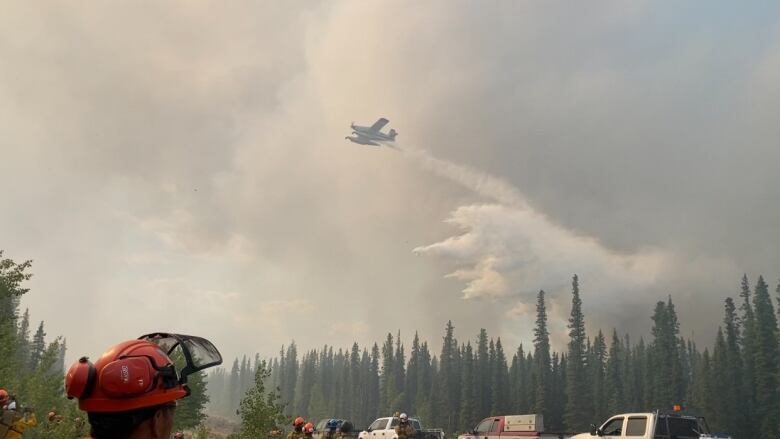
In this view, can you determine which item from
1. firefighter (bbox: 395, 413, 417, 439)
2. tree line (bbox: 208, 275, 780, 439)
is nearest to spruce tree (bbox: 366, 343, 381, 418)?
tree line (bbox: 208, 275, 780, 439)

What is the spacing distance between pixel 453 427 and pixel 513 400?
13460mm

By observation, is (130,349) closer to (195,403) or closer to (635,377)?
(195,403)

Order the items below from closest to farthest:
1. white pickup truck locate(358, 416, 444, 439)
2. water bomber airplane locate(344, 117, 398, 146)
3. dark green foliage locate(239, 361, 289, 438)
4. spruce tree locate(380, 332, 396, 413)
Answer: dark green foliage locate(239, 361, 289, 438), white pickup truck locate(358, 416, 444, 439), water bomber airplane locate(344, 117, 398, 146), spruce tree locate(380, 332, 396, 413)

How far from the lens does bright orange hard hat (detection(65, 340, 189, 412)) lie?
9.11 ft

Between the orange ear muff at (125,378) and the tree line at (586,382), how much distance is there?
3923 inches

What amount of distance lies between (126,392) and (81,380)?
0.72 feet

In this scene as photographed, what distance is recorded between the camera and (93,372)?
2846 millimetres

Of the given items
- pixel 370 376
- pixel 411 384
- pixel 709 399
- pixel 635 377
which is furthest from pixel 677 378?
pixel 370 376

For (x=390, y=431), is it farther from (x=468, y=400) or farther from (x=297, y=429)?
(x=468, y=400)

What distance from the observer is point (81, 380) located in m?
2.79

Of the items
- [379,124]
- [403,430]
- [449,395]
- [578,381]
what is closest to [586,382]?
[578,381]

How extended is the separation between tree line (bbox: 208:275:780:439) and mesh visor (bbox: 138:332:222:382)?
99032 millimetres

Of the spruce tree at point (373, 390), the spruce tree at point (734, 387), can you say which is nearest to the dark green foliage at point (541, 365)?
the spruce tree at point (734, 387)

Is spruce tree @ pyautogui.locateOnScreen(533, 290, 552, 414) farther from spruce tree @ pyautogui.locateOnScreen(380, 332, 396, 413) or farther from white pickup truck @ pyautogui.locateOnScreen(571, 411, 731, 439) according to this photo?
white pickup truck @ pyautogui.locateOnScreen(571, 411, 731, 439)
